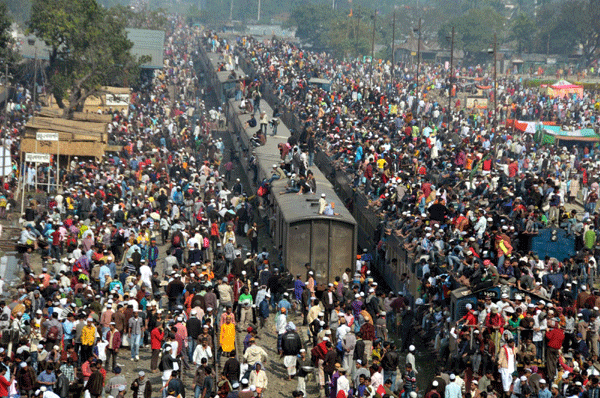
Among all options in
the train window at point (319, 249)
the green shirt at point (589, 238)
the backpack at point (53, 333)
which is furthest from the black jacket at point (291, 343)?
the green shirt at point (589, 238)

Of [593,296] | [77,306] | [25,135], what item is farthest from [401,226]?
[25,135]

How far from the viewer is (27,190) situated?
36.8 meters

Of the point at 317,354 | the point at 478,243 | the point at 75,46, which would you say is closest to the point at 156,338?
the point at 317,354

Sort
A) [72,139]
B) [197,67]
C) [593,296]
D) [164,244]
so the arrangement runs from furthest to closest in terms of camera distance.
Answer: [197,67]
[72,139]
[164,244]
[593,296]

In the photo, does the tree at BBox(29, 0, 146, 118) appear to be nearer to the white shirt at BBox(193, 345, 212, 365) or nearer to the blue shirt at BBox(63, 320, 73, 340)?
the blue shirt at BBox(63, 320, 73, 340)

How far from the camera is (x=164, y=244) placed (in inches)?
1251

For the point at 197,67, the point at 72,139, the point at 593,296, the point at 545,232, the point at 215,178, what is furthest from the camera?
the point at 197,67

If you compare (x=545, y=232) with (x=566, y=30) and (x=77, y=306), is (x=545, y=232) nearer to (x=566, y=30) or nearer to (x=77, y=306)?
(x=77, y=306)

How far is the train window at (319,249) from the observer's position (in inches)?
1033

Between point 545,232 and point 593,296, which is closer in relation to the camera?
point 593,296

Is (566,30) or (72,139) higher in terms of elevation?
(566,30)

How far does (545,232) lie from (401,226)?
390cm

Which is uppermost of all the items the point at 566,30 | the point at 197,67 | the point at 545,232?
the point at 566,30

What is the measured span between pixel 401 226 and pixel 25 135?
58.0 ft
